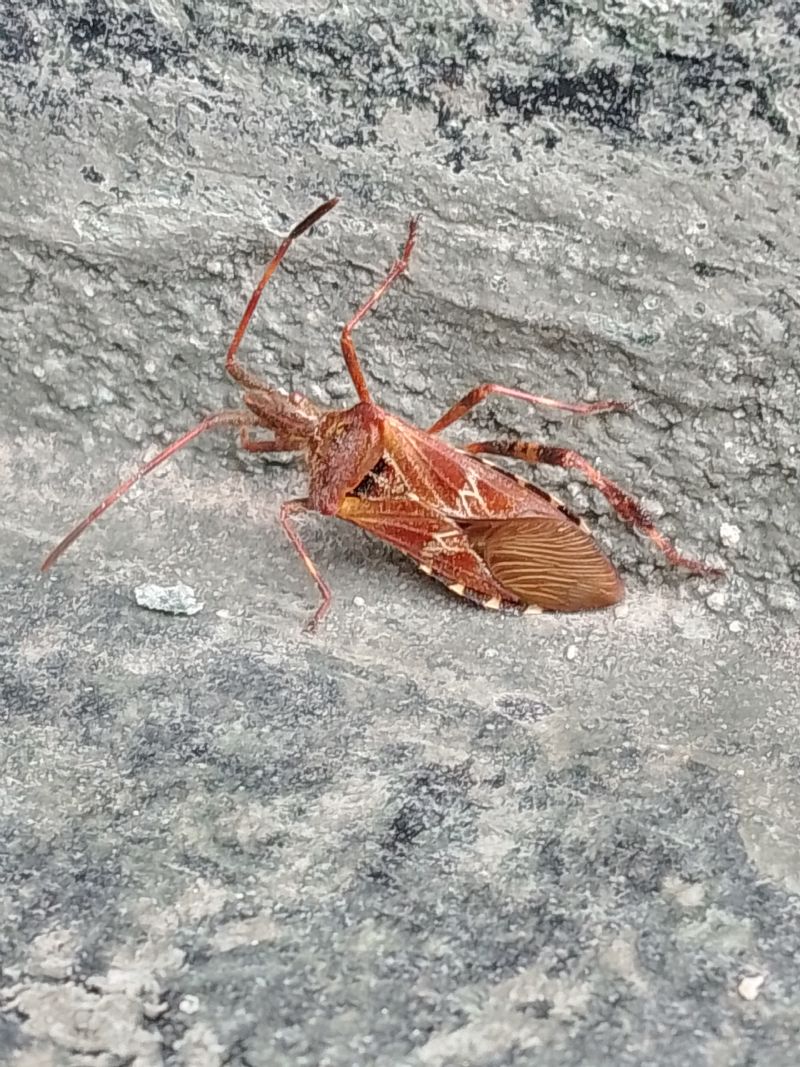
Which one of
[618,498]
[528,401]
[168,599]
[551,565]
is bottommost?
[168,599]

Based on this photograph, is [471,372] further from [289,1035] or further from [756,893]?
[289,1035]

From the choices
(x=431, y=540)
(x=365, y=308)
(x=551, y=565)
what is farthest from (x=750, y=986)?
(x=365, y=308)

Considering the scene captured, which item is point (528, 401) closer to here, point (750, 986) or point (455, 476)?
point (455, 476)

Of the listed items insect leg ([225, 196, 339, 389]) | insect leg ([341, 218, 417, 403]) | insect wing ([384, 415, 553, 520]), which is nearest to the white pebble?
insect wing ([384, 415, 553, 520])

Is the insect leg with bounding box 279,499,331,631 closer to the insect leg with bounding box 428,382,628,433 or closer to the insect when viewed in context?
the insect

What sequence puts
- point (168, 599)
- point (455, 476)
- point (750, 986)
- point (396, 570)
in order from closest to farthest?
point (750, 986)
point (168, 599)
point (455, 476)
point (396, 570)

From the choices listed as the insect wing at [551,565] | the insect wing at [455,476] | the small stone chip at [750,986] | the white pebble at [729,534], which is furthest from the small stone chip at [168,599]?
the small stone chip at [750,986]

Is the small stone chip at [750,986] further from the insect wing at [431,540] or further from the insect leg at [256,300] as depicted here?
the insect leg at [256,300]
